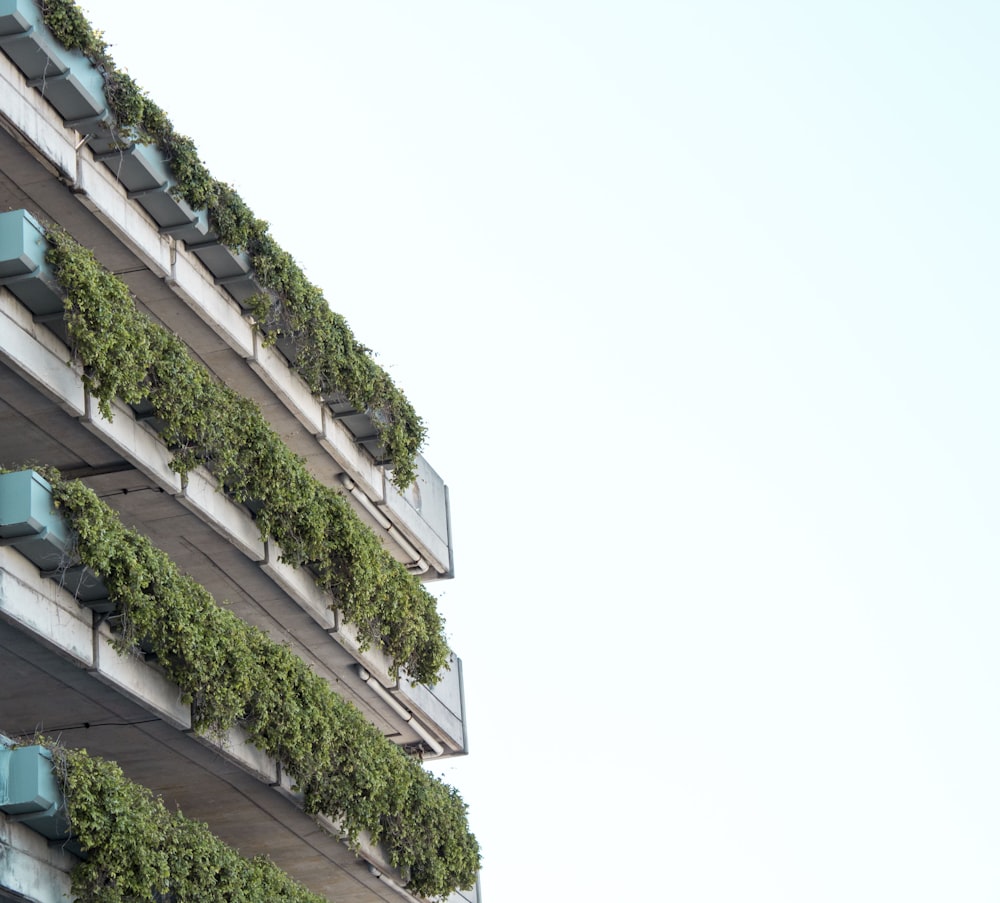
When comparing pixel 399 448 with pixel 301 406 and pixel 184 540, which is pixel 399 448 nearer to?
pixel 301 406

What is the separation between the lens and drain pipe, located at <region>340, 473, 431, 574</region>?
28.2 meters

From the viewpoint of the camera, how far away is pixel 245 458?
22.8m

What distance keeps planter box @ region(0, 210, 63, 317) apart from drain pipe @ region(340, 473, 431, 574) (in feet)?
31.4

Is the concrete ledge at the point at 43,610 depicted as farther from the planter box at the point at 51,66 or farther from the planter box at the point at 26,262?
the planter box at the point at 51,66

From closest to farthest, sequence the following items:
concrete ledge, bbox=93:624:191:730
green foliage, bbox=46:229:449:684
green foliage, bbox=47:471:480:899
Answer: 1. green foliage, bbox=47:471:480:899
2. concrete ledge, bbox=93:624:191:730
3. green foliage, bbox=46:229:449:684

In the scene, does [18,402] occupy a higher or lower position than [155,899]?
higher

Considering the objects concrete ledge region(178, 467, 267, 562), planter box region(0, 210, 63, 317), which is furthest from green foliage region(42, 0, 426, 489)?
concrete ledge region(178, 467, 267, 562)

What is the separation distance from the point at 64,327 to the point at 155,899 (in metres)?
6.13

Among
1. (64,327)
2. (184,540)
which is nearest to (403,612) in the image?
(184,540)

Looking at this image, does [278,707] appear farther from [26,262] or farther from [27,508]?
[26,262]

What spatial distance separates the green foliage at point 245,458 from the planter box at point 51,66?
187 centimetres

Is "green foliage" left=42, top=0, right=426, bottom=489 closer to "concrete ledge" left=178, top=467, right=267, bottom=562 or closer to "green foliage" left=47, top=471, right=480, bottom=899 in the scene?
"concrete ledge" left=178, top=467, right=267, bottom=562

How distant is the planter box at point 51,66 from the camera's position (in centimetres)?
1938

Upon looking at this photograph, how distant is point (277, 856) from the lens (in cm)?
2541
